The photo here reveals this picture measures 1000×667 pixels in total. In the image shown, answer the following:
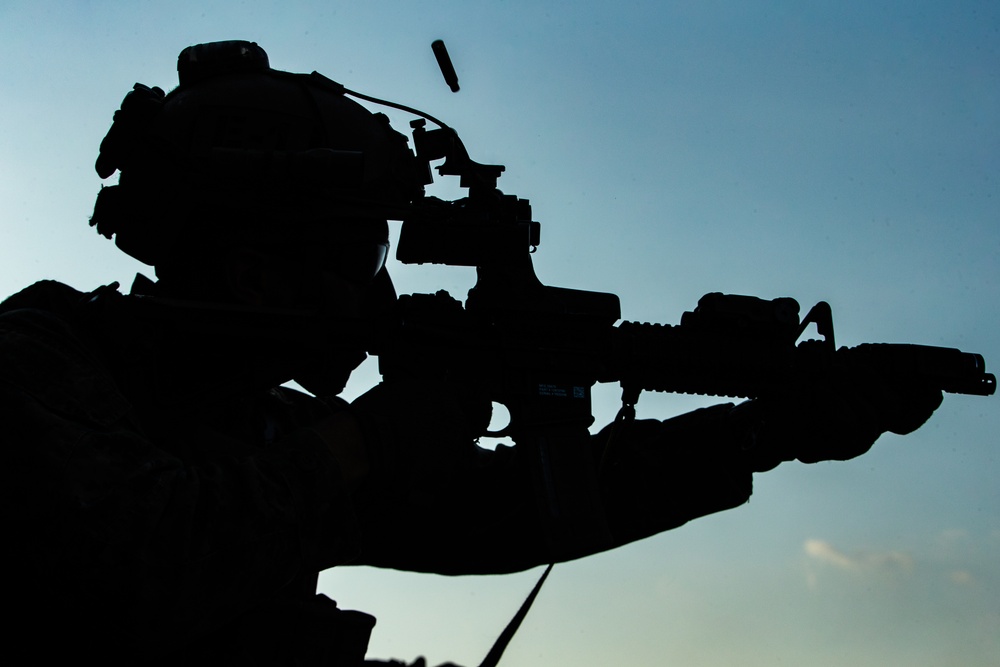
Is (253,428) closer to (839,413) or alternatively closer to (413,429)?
(413,429)

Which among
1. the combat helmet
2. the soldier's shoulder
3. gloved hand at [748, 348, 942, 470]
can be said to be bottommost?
the soldier's shoulder

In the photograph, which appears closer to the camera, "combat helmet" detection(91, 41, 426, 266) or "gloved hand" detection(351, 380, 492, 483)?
"gloved hand" detection(351, 380, 492, 483)

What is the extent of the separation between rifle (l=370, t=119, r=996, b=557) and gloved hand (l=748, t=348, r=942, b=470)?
4 centimetres

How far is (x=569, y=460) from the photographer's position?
354 centimetres

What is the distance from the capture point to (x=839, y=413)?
3477 millimetres

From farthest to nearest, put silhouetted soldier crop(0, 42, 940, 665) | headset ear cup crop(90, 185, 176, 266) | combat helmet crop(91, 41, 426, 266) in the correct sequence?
headset ear cup crop(90, 185, 176, 266), combat helmet crop(91, 41, 426, 266), silhouetted soldier crop(0, 42, 940, 665)

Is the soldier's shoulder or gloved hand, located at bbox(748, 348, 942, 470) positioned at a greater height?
gloved hand, located at bbox(748, 348, 942, 470)

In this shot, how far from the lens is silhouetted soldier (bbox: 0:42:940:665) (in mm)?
2486

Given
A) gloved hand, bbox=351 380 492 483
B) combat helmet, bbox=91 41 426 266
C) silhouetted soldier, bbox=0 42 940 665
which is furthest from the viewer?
combat helmet, bbox=91 41 426 266

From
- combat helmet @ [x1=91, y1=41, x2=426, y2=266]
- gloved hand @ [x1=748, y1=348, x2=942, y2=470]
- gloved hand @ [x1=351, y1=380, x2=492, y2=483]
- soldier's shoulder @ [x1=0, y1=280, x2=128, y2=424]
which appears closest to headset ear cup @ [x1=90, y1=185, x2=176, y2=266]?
combat helmet @ [x1=91, y1=41, x2=426, y2=266]

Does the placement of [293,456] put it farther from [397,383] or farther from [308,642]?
[308,642]

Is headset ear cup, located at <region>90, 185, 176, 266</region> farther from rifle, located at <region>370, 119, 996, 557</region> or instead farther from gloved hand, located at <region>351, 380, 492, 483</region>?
gloved hand, located at <region>351, 380, 492, 483</region>

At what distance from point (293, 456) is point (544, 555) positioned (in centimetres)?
147

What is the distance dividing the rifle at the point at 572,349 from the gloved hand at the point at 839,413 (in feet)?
0.12
